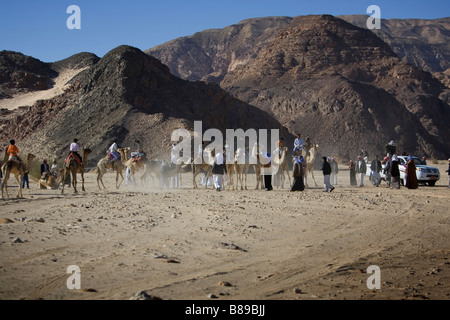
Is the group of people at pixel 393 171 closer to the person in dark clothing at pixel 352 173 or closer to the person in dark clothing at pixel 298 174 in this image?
the person in dark clothing at pixel 352 173

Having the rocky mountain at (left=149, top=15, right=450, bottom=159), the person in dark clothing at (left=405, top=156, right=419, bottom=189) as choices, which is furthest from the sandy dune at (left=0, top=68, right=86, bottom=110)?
the person in dark clothing at (left=405, top=156, right=419, bottom=189)

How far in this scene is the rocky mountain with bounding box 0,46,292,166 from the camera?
170 ft

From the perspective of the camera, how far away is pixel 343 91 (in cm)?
8444

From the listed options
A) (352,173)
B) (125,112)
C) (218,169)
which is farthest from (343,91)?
(218,169)

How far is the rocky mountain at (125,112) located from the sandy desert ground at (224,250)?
34.1m

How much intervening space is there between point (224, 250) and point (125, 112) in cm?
4692

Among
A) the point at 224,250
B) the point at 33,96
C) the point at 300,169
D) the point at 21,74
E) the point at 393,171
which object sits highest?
the point at 21,74

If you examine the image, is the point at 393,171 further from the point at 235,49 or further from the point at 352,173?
the point at 235,49

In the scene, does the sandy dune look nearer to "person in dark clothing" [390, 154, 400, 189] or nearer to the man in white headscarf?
the man in white headscarf

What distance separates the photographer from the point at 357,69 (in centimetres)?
10162

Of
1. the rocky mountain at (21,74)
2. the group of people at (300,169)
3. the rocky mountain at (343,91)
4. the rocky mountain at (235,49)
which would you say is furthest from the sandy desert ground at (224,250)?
the rocky mountain at (235,49)

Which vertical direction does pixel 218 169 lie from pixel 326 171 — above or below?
above
